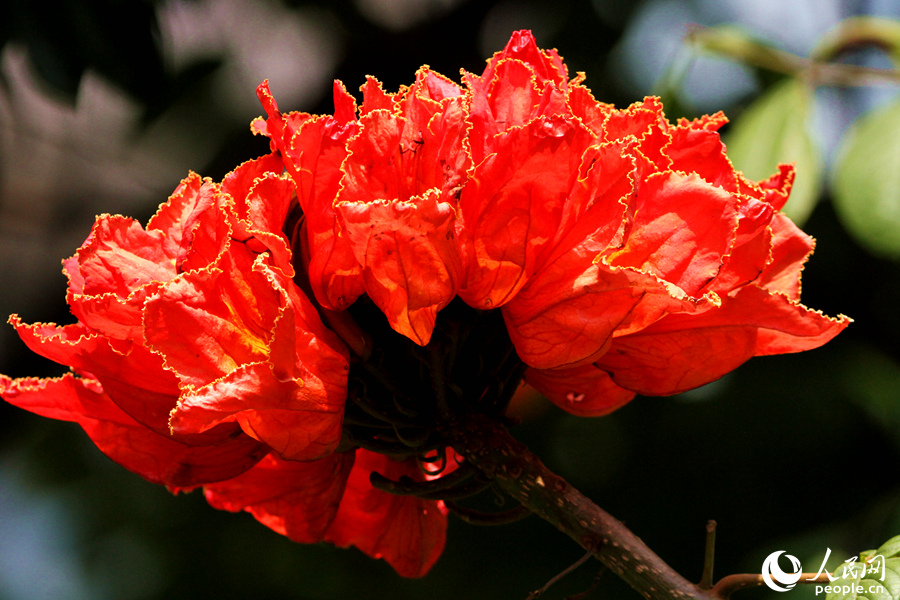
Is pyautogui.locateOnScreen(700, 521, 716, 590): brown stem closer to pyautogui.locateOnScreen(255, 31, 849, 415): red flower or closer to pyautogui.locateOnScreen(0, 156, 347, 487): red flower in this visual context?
pyautogui.locateOnScreen(255, 31, 849, 415): red flower

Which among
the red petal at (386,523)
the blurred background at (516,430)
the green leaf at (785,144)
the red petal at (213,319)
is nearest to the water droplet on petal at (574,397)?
the red petal at (386,523)

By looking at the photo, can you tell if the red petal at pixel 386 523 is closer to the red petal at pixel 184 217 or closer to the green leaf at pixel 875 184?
the red petal at pixel 184 217

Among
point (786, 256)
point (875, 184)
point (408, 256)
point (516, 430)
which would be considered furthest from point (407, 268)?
point (516, 430)

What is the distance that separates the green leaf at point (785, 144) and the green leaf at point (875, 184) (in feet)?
0.11

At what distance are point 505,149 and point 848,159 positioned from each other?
0.51 meters

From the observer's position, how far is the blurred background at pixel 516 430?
147 centimetres

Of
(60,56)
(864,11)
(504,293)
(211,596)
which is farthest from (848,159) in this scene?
(211,596)

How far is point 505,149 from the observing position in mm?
377

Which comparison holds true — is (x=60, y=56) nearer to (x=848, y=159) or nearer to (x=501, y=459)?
(x=501, y=459)

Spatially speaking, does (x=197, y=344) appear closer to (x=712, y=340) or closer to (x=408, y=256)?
(x=408, y=256)

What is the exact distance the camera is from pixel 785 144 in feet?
2.55

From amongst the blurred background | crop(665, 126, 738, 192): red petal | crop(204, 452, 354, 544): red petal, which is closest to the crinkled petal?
crop(204, 452, 354, 544): red petal

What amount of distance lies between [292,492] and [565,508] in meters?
0.19

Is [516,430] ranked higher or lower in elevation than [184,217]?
lower
